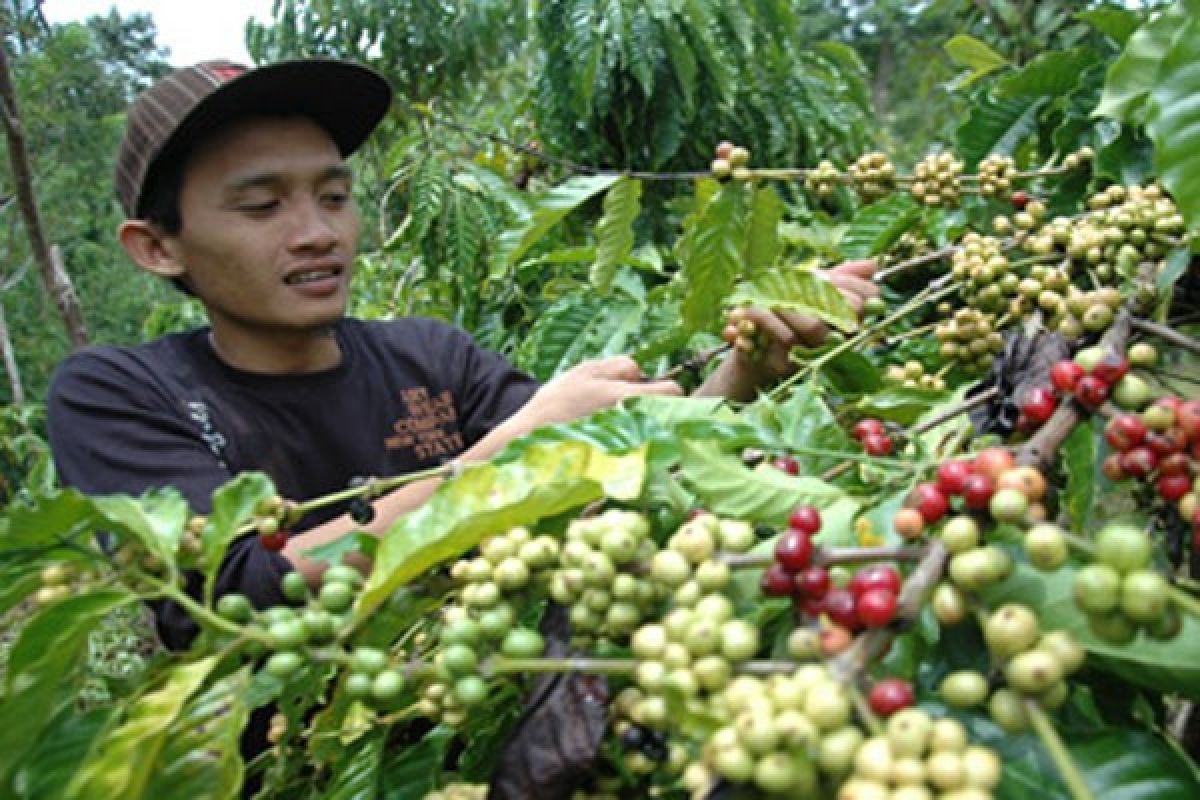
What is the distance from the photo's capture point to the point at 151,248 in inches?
68.4

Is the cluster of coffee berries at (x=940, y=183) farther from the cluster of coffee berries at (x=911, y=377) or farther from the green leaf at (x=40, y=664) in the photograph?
the green leaf at (x=40, y=664)

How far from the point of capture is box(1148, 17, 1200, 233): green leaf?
2.23 feet

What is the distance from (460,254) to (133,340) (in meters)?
16.4

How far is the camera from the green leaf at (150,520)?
1.85 feet

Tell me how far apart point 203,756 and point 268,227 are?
1195 millimetres

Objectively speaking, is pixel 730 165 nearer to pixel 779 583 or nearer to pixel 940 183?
pixel 940 183

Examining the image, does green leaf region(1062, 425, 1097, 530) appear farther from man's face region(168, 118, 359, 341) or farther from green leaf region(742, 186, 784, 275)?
man's face region(168, 118, 359, 341)

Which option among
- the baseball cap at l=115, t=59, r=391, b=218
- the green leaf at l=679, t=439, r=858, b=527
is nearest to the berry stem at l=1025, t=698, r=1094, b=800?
the green leaf at l=679, t=439, r=858, b=527

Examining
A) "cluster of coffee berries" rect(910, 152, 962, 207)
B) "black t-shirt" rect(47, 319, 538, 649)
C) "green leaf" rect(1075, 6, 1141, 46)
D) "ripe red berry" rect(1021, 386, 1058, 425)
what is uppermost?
"green leaf" rect(1075, 6, 1141, 46)

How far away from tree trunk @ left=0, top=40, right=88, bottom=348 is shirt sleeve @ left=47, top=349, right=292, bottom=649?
11.1 ft

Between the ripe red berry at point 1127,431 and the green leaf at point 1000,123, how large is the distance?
94 cm

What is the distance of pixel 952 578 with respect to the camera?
0.46 m

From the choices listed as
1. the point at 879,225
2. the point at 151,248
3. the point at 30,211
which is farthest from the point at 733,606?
the point at 30,211

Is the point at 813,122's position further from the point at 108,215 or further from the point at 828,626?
the point at 108,215
